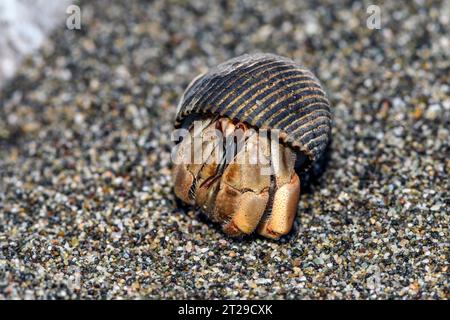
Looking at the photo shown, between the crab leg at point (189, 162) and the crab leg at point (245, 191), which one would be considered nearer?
the crab leg at point (245, 191)

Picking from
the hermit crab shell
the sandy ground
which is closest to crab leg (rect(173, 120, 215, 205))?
the hermit crab shell

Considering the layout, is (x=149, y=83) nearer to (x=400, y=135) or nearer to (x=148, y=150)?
(x=148, y=150)

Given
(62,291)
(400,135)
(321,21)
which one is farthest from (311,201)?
(321,21)

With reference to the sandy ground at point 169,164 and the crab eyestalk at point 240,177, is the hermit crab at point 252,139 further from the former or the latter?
the sandy ground at point 169,164

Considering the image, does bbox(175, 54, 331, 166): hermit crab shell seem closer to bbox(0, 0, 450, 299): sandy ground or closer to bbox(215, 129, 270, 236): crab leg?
bbox(215, 129, 270, 236): crab leg

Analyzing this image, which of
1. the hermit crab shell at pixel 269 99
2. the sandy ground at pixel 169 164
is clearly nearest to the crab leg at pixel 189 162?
the hermit crab shell at pixel 269 99
